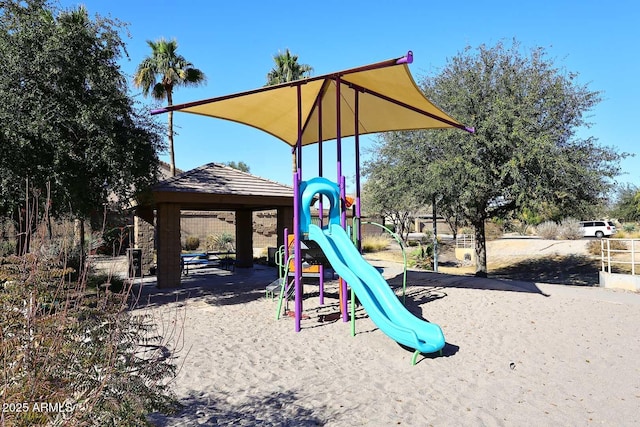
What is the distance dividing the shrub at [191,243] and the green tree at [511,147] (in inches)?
657

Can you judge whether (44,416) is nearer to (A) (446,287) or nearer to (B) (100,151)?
(B) (100,151)

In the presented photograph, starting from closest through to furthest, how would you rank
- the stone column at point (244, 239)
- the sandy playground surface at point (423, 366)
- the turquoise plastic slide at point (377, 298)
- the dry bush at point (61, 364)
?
the dry bush at point (61, 364), the sandy playground surface at point (423, 366), the turquoise plastic slide at point (377, 298), the stone column at point (244, 239)

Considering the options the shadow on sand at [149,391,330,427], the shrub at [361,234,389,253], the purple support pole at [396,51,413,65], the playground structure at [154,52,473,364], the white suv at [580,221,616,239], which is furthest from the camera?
the white suv at [580,221,616,239]

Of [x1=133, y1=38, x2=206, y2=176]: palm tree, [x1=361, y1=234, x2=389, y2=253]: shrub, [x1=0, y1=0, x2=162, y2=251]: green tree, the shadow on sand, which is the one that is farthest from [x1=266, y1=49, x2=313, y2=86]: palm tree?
the shadow on sand

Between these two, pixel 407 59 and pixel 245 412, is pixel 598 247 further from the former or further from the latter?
pixel 245 412

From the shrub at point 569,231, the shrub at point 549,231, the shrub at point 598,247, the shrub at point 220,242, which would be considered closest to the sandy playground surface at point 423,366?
the shrub at point 598,247

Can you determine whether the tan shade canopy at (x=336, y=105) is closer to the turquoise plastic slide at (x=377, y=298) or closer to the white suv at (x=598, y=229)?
the turquoise plastic slide at (x=377, y=298)

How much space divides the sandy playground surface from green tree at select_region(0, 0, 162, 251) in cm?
294

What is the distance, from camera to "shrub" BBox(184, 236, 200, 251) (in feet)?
89.4

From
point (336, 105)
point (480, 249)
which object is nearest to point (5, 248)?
point (336, 105)

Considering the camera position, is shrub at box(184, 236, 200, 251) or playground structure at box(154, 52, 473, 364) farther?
shrub at box(184, 236, 200, 251)

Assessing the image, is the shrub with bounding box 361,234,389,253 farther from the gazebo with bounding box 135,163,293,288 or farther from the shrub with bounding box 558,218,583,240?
the gazebo with bounding box 135,163,293,288

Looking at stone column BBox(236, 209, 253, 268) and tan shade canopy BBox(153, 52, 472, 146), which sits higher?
tan shade canopy BBox(153, 52, 472, 146)

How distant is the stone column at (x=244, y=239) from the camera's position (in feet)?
57.0
